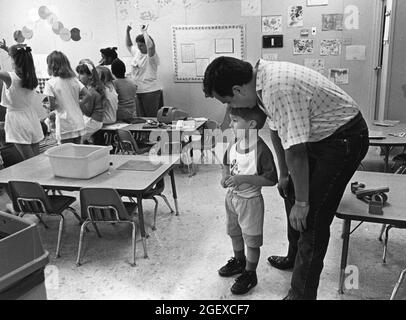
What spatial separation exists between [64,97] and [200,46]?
120 inches

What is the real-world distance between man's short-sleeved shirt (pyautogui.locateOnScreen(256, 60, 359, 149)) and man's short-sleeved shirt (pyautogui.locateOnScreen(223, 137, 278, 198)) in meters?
0.44

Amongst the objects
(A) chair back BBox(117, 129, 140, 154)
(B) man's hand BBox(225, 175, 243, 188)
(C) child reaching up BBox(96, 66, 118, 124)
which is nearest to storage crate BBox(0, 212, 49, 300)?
(B) man's hand BBox(225, 175, 243, 188)

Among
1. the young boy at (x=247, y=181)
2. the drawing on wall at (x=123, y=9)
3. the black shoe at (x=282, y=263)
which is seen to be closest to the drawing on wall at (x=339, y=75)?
the drawing on wall at (x=123, y=9)

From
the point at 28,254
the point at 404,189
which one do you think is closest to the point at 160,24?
the point at 404,189

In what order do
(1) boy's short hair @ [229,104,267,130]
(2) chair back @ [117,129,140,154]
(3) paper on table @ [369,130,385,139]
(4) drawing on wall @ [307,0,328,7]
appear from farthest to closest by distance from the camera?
Result: (4) drawing on wall @ [307,0,328,7] → (2) chair back @ [117,129,140,154] → (3) paper on table @ [369,130,385,139] → (1) boy's short hair @ [229,104,267,130]

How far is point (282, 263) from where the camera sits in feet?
8.68

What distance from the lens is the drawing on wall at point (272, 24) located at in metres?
6.19

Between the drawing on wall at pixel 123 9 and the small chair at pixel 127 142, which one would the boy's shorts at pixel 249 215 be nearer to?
the small chair at pixel 127 142

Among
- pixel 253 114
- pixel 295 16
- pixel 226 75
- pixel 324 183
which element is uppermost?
pixel 295 16

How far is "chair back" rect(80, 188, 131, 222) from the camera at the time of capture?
2.62 meters

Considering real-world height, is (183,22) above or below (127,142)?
above

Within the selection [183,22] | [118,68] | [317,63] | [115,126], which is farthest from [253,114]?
[183,22]

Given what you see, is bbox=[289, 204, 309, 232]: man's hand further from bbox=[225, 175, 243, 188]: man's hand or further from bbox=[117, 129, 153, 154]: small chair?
bbox=[117, 129, 153, 154]: small chair

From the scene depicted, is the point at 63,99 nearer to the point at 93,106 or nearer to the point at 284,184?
the point at 93,106
